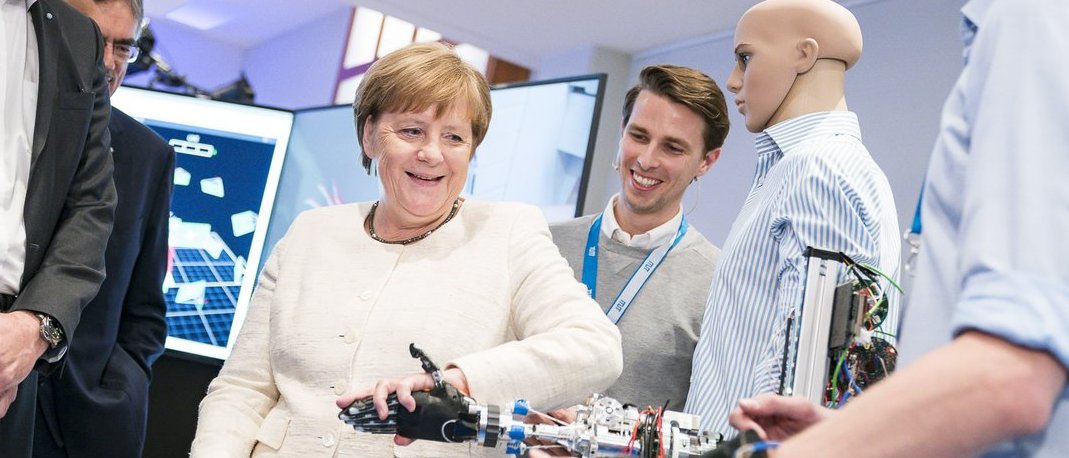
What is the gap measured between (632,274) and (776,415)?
1.77m

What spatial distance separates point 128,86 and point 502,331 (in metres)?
2.80

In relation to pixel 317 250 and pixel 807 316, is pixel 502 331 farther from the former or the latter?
pixel 807 316

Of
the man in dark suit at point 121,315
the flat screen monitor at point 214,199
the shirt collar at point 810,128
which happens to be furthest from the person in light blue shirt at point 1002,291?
the flat screen monitor at point 214,199

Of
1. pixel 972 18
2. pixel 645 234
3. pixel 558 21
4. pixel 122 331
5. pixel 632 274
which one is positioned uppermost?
pixel 558 21

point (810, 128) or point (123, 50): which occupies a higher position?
point (810, 128)

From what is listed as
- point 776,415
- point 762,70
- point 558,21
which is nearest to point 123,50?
point 762,70

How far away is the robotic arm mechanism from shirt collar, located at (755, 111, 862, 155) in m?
1.10

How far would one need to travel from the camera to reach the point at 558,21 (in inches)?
279

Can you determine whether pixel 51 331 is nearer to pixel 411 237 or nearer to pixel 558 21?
pixel 411 237

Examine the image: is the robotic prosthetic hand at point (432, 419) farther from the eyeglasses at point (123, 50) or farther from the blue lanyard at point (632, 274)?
the eyeglasses at point (123, 50)

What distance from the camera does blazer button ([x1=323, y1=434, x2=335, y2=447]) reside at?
5.97 ft

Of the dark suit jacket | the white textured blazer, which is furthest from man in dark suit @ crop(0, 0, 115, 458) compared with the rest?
the dark suit jacket

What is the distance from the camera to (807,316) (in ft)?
4.64

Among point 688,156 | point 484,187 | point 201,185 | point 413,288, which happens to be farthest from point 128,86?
point 413,288
